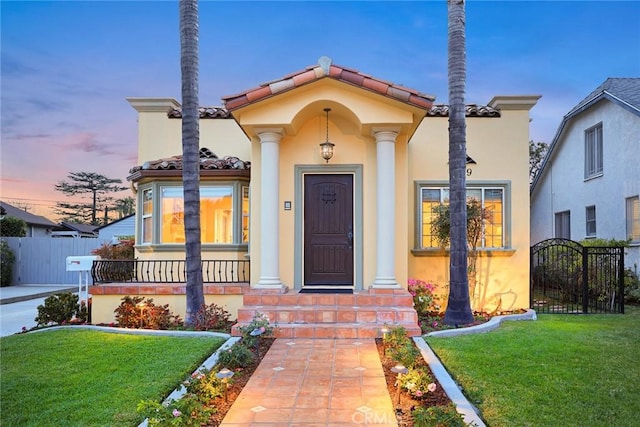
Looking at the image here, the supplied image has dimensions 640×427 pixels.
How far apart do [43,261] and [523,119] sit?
780 inches

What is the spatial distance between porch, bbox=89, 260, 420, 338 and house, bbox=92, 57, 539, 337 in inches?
1.0

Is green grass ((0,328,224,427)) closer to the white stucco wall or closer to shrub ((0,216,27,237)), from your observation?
the white stucco wall

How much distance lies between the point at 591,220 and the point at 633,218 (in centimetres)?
225

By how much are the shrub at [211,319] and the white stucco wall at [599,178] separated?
11.9m

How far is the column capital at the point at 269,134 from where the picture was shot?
340 inches

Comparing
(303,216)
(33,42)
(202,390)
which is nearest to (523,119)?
(303,216)

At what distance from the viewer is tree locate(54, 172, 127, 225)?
42.9m

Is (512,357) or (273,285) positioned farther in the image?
(273,285)

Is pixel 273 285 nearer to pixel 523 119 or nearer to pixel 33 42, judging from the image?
pixel 523 119

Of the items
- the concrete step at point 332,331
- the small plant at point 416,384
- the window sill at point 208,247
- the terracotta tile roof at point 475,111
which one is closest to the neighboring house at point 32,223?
the window sill at point 208,247

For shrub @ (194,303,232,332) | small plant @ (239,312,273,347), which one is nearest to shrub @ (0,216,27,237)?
shrub @ (194,303,232,332)

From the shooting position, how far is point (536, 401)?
14.6 feet

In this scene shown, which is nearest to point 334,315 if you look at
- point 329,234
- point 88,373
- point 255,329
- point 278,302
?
point 278,302

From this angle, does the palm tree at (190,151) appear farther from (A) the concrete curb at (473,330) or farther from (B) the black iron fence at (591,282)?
(B) the black iron fence at (591,282)
